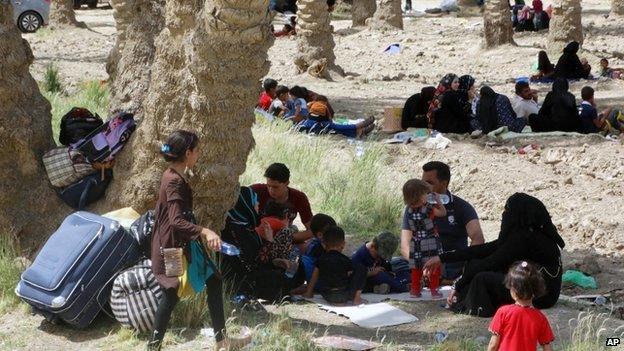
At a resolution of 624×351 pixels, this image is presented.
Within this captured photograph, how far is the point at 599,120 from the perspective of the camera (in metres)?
14.9

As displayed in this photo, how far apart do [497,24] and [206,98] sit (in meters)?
14.5

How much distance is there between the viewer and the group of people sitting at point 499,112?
14.7 meters

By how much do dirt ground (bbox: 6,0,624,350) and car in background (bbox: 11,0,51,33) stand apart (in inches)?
37.3

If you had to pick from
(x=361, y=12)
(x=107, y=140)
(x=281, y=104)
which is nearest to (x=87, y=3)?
(x=361, y=12)

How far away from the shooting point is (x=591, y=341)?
6758 mm

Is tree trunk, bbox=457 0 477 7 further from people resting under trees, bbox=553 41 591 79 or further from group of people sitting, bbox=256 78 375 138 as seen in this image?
group of people sitting, bbox=256 78 375 138

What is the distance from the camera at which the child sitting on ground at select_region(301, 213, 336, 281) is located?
8.30 meters

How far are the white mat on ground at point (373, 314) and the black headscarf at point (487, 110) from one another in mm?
7062

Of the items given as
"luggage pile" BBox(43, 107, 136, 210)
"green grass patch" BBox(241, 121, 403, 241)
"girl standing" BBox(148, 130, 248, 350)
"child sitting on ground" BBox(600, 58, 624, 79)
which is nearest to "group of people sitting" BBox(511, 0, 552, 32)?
"child sitting on ground" BBox(600, 58, 624, 79)

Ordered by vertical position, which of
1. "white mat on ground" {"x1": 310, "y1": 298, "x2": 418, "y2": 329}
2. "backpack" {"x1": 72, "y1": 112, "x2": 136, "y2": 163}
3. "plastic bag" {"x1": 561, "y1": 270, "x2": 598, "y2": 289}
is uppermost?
"backpack" {"x1": 72, "y1": 112, "x2": 136, "y2": 163}

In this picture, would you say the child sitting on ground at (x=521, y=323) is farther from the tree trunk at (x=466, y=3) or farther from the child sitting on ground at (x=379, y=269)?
the tree trunk at (x=466, y=3)

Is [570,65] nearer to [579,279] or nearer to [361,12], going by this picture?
[361,12]

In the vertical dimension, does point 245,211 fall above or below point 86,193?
below

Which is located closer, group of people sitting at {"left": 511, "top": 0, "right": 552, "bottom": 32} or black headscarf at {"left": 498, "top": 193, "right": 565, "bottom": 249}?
black headscarf at {"left": 498, "top": 193, "right": 565, "bottom": 249}
